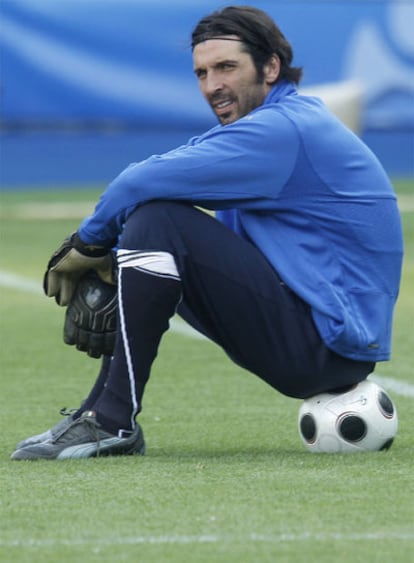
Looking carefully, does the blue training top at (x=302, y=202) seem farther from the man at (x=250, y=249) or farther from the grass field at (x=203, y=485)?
the grass field at (x=203, y=485)

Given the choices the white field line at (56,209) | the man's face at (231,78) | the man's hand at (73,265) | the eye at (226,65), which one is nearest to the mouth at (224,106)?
the man's face at (231,78)

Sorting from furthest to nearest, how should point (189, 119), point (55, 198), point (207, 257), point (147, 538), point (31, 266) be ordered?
point (189, 119)
point (55, 198)
point (31, 266)
point (207, 257)
point (147, 538)

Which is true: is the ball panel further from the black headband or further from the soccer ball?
the black headband

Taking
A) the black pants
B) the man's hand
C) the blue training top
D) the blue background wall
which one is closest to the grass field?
the black pants

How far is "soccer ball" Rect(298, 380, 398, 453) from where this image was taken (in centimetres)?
484

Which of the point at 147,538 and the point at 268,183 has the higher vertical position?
the point at 268,183

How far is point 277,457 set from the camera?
15.7 feet

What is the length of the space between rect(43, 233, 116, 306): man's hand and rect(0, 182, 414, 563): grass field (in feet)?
1.84

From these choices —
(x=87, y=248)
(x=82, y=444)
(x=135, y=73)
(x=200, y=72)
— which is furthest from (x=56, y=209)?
(x=82, y=444)

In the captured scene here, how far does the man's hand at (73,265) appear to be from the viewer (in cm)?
491

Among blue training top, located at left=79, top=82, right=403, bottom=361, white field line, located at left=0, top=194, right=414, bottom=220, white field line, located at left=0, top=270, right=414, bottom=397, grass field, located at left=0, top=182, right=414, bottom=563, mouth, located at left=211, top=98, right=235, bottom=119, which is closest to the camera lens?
grass field, located at left=0, top=182, right=414, bottom=563

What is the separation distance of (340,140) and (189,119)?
58.6 feet

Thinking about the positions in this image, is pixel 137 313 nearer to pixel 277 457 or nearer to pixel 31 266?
A: pixel 277 457

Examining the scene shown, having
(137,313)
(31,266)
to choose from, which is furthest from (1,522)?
(31,266)
